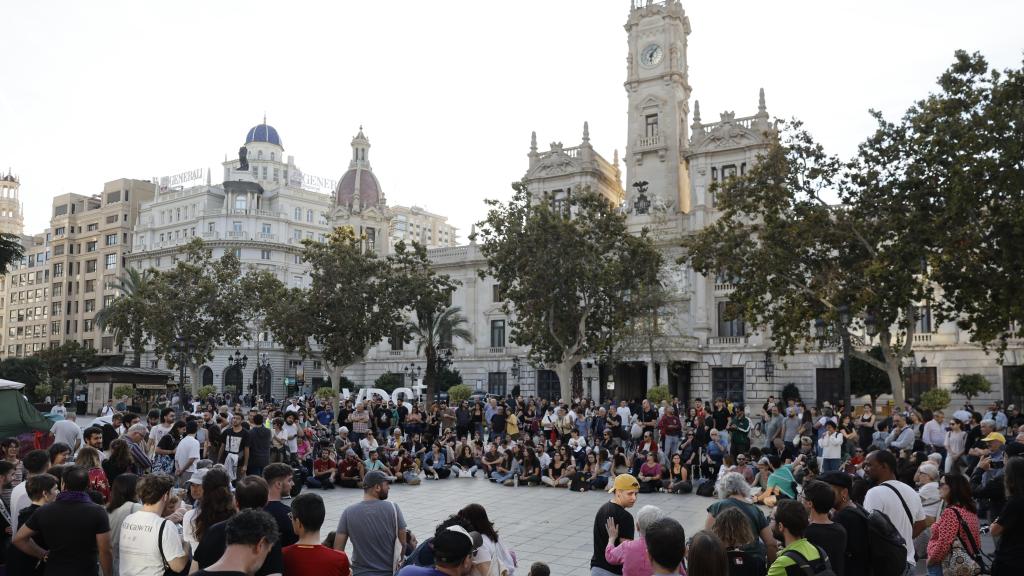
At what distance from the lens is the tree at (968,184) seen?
2095 centimetres

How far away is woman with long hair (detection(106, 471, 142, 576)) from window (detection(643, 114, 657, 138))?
52.6 metres

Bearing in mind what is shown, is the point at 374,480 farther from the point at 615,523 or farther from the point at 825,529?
the point at 825,529

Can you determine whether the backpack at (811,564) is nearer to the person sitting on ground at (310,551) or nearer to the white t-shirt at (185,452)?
the person sitting on ground at (310,551)

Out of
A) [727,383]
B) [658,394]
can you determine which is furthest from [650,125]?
[658,394]

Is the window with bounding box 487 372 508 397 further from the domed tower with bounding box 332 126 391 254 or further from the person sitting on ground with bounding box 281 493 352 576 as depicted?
the person sitting on ground with bounding box 281 493 352 576

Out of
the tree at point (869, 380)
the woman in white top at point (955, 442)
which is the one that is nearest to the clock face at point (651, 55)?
the tree at point (869, 380)

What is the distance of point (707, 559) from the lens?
4797mm

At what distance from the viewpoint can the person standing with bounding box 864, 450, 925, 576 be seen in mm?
7230

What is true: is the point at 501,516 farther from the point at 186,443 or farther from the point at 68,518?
the point at 68,518

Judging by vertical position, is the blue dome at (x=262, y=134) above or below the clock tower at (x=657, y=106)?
above

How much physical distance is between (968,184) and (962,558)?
54.7 feet

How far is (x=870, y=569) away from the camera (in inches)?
262

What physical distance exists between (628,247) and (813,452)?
739 inches

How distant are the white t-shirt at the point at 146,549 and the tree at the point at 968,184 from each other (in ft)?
68.3
